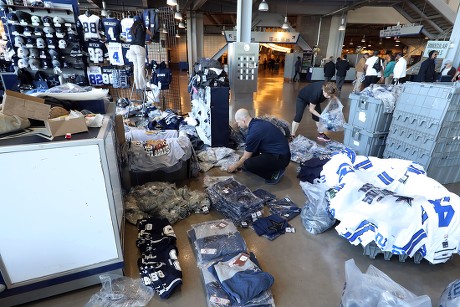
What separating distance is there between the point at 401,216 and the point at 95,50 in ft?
19.3

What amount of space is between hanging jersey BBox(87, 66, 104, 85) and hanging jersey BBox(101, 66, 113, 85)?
0.21ft

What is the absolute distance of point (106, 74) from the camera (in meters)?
5.56

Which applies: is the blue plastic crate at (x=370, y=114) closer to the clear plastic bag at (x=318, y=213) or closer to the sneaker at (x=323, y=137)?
the sneaker at (x=323, y=137)

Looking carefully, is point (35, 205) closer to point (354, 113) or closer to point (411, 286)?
point (411, 286)

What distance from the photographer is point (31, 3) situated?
4.41 meters

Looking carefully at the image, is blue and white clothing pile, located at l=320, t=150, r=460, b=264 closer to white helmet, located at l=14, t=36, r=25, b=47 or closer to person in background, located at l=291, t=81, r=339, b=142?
person in background, located at l=291, t=81, r=339, b=142

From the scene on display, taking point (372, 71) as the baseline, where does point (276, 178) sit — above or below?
below

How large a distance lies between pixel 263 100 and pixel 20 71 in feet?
19.7

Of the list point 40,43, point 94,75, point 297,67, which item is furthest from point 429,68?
point 40,43

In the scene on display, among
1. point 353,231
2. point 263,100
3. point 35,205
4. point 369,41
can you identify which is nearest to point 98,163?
point 35,205

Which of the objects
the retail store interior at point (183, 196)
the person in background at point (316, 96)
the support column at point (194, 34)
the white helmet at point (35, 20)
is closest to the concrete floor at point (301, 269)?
the retail store interior at point (183, 196)

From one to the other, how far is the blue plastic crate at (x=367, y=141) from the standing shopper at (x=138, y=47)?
4034mm

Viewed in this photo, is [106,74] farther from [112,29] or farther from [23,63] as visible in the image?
[23,63]

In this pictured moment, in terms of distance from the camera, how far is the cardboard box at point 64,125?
4.39 ft
